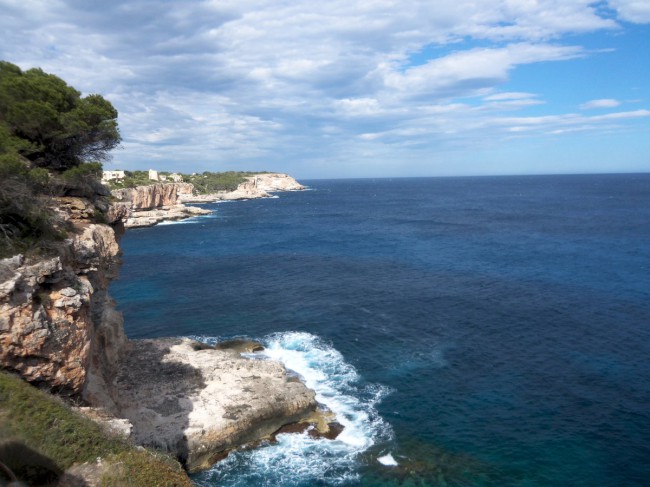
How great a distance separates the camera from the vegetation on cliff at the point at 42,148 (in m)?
20.0

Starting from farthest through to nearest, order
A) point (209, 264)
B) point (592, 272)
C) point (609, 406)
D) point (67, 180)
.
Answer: point (209, 264) → point (592, 272) → point (609, 406) → point (67, 180)

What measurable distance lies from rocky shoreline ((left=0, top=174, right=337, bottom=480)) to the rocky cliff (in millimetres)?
50

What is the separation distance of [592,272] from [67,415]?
66232 mm

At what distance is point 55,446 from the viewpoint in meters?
14.7

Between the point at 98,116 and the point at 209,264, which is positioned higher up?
the point at 98,116

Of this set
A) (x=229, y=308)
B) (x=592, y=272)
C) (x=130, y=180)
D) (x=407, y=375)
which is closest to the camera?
(x=407, y=375)

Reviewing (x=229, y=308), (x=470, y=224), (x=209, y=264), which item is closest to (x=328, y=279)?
(x=229, y=308)

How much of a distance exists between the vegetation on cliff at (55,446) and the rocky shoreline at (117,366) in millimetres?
1907

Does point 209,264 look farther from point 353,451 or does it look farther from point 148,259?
point 353,451

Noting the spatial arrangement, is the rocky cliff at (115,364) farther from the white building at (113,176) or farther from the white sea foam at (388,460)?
the white building at (113,176)

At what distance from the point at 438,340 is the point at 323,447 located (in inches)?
744

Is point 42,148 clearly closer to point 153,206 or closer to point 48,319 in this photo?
point 48,319

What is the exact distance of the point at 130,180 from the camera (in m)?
132

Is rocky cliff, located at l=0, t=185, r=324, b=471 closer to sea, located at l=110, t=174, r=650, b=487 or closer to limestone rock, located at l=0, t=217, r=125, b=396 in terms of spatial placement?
limestone rock, located at l=0, t=217, r=125, b=396
